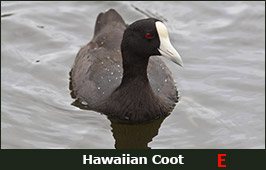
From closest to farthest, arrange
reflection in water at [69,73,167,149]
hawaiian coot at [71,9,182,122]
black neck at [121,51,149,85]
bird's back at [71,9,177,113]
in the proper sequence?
hawaiian coot at [71,9,182,122] < reflection in water at [69,73,167,149] < black neck at [121,51,149,85] < bird's back at [71,9,177,113]

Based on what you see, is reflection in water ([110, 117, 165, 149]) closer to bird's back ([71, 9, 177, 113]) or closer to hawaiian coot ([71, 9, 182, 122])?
hawaiian coot ([71, 9, 182, 122])

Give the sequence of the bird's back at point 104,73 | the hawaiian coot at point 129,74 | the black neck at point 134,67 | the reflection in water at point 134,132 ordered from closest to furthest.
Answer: the hawaiian coot at point 129,74
the reflection in water at point 134,132
the black neck at point 134,67
the bird's back at point 104,73

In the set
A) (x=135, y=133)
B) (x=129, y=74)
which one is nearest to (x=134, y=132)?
(x=135, y=133)

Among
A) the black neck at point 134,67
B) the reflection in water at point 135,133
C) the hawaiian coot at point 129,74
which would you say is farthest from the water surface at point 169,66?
the black neck at point 134,67

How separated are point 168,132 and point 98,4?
15.5ft

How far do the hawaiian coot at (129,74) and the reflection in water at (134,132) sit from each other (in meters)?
0.09

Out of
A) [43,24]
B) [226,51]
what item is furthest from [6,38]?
[226,51]

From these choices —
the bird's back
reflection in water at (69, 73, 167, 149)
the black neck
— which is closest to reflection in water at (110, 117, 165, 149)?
reflection in water at (69, 73, 167, 149)

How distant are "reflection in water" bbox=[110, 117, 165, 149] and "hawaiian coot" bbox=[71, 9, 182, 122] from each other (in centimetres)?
10

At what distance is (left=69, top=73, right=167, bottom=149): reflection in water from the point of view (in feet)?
30.3

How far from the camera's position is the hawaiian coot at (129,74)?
30.0 feet

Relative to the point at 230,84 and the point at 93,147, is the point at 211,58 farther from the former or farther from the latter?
the point at 93,147

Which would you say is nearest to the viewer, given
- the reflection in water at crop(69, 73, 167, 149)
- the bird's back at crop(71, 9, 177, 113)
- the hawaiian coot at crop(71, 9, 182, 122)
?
the hawaiian coot at crop(71, 9, 182, 122)

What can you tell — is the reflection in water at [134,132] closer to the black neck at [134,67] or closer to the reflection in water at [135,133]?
the reflection in water at [135,133]
